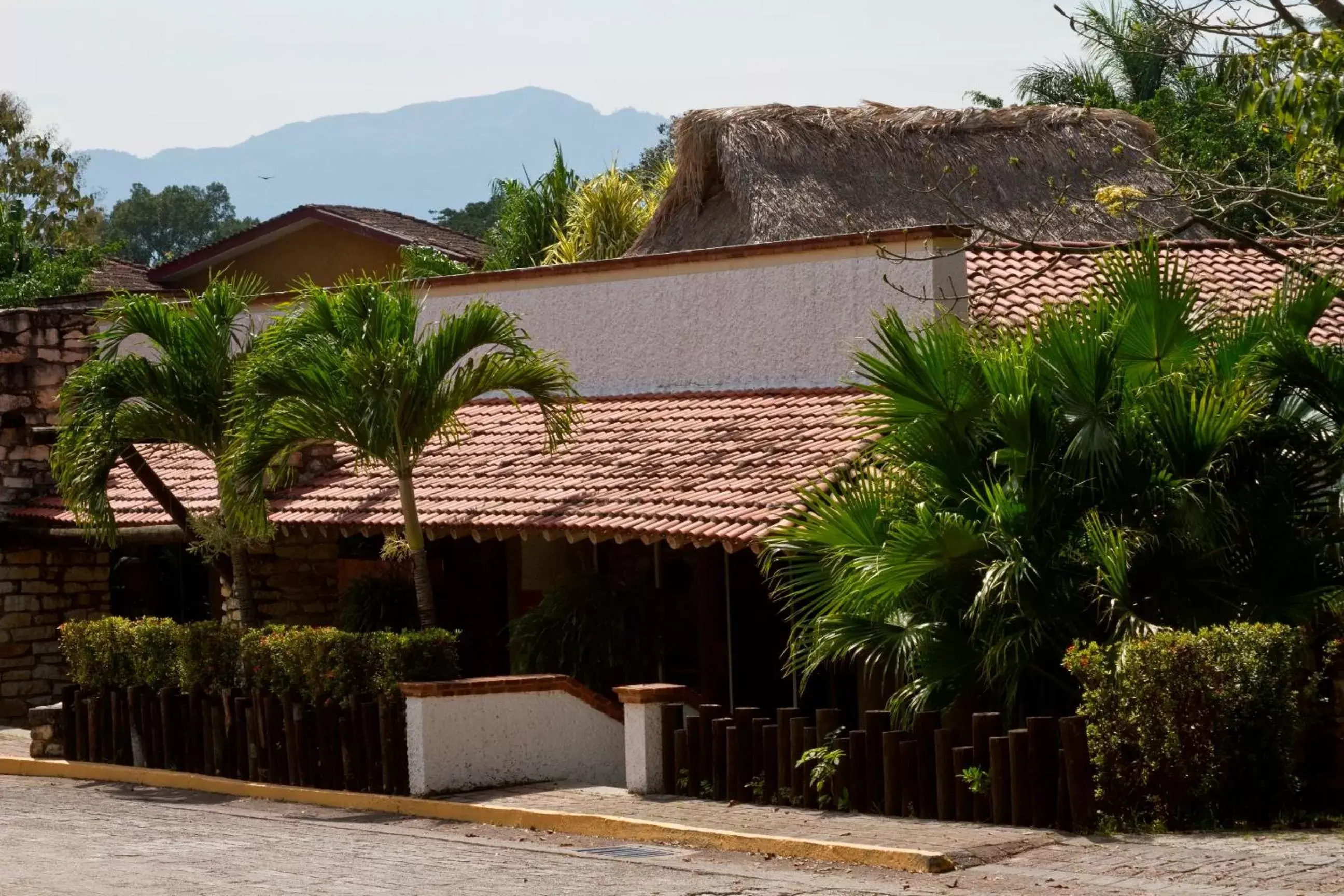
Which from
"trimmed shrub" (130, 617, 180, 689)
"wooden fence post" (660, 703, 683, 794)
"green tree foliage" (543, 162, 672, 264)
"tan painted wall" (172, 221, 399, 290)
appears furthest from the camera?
Answer: "tan painted wall" (172, 221, 399, 290)

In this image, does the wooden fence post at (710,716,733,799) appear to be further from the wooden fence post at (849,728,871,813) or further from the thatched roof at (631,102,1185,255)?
the thatched roof at (631,102,1185,255)

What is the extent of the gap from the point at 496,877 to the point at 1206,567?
4757mm

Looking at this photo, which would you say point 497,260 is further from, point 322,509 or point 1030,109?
point 322,509

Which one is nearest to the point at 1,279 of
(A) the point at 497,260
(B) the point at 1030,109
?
(A) the point at 497,260

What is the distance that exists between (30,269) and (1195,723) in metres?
28.8

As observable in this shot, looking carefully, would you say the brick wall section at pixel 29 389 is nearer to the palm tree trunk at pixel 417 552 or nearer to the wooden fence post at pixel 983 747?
the palm tree trunk at pixel 417 552

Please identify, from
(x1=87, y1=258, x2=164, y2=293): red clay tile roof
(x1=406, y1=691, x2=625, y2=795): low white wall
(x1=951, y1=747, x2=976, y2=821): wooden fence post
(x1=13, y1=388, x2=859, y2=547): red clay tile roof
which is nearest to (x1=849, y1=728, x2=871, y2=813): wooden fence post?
(x1=951, y1=747, x2=976, y2=821): wooden fence post

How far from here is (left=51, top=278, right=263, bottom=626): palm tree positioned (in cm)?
1642

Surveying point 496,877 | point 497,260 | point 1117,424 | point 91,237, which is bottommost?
point 496,877

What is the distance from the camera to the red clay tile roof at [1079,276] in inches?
651

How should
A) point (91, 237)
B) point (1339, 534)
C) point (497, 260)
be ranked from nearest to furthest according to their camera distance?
point (1339, 534)
point (497, 260)
point (91, 237)

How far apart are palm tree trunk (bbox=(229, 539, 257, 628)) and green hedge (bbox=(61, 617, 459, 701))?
1.92 feet

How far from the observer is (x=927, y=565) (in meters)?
11.7

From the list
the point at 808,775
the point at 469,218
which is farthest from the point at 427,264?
the point at 469,218
